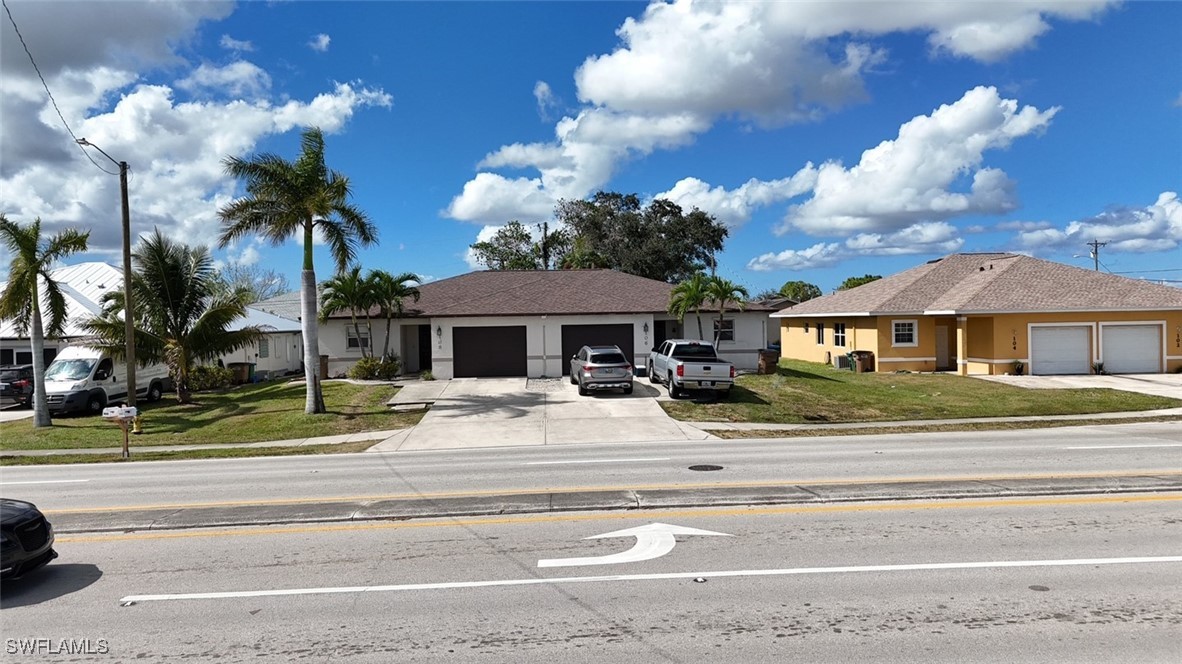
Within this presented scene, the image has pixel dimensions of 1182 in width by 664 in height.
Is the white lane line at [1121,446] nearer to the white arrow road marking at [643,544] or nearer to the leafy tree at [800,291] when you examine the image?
the white arrow road marking at [643,544]

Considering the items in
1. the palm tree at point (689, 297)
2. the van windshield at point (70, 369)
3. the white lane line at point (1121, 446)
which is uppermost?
the palm tree at point (689, 297)

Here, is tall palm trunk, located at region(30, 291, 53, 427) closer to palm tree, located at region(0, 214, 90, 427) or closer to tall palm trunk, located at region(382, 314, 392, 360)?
palm tree, located at region(0, 214, 90, 427)

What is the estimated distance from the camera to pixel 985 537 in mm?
8039

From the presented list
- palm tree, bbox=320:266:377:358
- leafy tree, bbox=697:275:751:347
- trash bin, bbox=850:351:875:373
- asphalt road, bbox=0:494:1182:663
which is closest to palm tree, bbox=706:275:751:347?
leafy tree, bbox=697:275:751:347

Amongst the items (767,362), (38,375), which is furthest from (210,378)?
(767,362)

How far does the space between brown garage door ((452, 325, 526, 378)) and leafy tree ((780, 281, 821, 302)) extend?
65.9 m

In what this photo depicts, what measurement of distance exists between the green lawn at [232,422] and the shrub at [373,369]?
2635mm

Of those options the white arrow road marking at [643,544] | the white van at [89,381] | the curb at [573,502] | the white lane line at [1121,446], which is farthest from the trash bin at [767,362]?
the white van at [89,381]

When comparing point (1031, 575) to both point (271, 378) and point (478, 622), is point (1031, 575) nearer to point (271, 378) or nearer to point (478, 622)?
point (478, 622)

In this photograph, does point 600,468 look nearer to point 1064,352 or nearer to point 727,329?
point 727,329

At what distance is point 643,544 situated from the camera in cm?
797

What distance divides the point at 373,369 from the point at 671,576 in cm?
2573

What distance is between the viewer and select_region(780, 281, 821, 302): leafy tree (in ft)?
302

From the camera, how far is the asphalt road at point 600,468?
11750 mm
